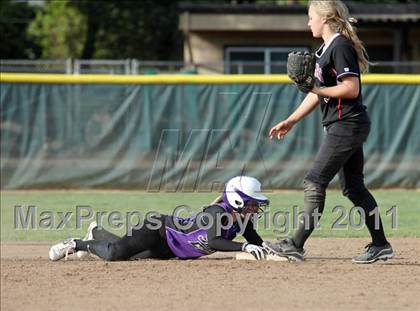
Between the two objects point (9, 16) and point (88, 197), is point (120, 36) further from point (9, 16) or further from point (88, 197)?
point (88, 197)

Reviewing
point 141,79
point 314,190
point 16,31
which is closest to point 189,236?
point 314,190

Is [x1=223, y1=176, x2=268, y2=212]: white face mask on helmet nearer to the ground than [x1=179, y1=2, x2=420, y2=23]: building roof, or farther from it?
farther from it

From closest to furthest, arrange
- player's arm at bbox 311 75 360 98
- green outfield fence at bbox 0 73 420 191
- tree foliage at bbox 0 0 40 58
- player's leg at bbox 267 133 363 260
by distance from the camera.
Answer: player's arm at bbox 311 75 360 98
player's leg at bbox 267 133 363 260
green outfield fence at bbox 0 73 420 191
tree foliage at bbox 0 0 40 58

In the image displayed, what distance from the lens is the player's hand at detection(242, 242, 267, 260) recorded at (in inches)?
272

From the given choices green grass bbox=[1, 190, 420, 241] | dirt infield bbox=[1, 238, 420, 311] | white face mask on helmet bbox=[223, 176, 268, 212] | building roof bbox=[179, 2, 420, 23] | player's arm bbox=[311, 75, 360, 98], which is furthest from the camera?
building roof bbox=[179, 2, 420, 23]

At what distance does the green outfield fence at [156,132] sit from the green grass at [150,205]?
375mm

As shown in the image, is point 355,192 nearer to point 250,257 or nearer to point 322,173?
point 322,173

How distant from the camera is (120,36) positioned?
3266 centimetres

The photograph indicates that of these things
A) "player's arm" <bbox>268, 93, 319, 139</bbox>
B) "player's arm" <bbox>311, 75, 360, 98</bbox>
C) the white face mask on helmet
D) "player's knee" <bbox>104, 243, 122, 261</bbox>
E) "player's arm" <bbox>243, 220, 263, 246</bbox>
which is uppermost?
"player's arm" <bbox>311, 75, 360, 98</bbox>

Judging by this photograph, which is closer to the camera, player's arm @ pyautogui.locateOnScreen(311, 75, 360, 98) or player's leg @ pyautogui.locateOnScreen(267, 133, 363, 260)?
player's arm @ pyautogui.locateOnScreen(311, 75, 360, 98)

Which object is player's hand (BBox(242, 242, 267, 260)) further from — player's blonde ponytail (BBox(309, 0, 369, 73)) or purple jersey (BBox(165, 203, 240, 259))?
player's blonde ponytail (BBox(309, 0, 369, 73))

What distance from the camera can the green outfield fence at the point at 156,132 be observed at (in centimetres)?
1405

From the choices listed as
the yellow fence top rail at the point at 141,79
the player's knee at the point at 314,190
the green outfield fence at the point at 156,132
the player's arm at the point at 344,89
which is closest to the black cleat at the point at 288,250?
the player's knee at the point at 314,190

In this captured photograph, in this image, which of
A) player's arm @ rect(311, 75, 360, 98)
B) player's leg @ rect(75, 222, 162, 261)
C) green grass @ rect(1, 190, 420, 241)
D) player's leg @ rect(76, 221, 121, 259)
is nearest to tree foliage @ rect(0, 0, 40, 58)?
green grass @ rect(1, 190, 420, 241)
